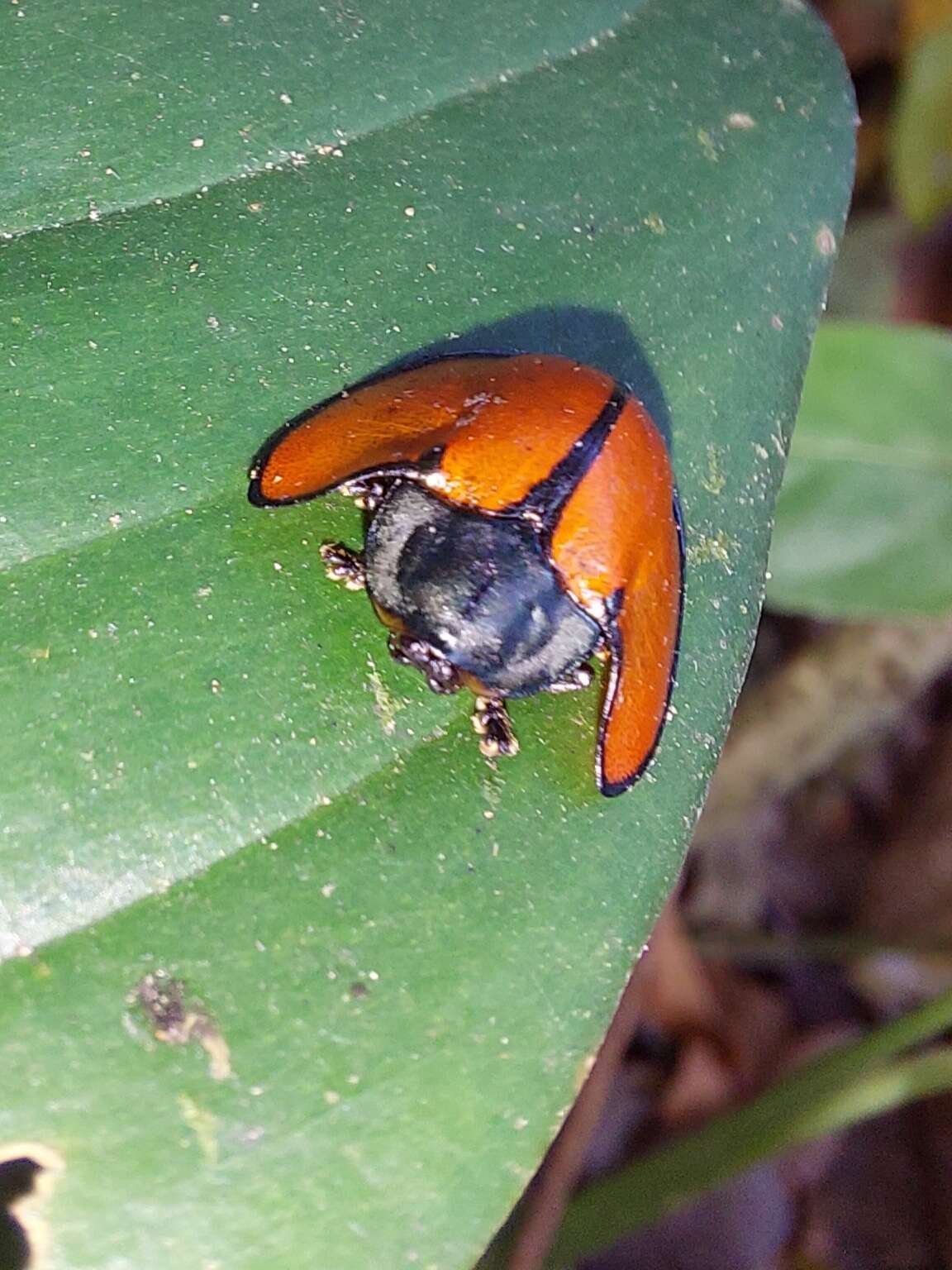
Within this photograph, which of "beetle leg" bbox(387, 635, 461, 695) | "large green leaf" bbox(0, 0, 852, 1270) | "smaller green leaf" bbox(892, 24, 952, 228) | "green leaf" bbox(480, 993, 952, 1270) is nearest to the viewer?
"large green leaf" bbox(0, 0, 852, 1270)

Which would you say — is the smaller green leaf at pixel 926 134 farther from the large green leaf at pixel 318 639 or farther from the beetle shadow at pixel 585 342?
the beetle shadow at pixel 585 342

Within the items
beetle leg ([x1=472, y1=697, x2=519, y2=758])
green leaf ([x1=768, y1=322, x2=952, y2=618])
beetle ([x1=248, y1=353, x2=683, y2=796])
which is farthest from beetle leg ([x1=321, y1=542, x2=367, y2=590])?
green leaf ([x1=768, y1=322, x2=952, y2=618])

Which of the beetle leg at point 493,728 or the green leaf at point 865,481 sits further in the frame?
the green leaf at point 865,481

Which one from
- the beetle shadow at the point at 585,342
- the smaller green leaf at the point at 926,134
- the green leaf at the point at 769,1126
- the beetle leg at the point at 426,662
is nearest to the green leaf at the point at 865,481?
the smaller green leaf at the point at 926,134

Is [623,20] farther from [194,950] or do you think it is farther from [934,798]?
[934,798]

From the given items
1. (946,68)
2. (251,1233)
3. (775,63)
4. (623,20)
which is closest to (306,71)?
(623,20)

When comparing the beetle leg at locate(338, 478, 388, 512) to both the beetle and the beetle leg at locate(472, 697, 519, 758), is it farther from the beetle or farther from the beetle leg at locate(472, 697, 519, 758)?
the beetle leg at locate(472, 697, 519, 758)
